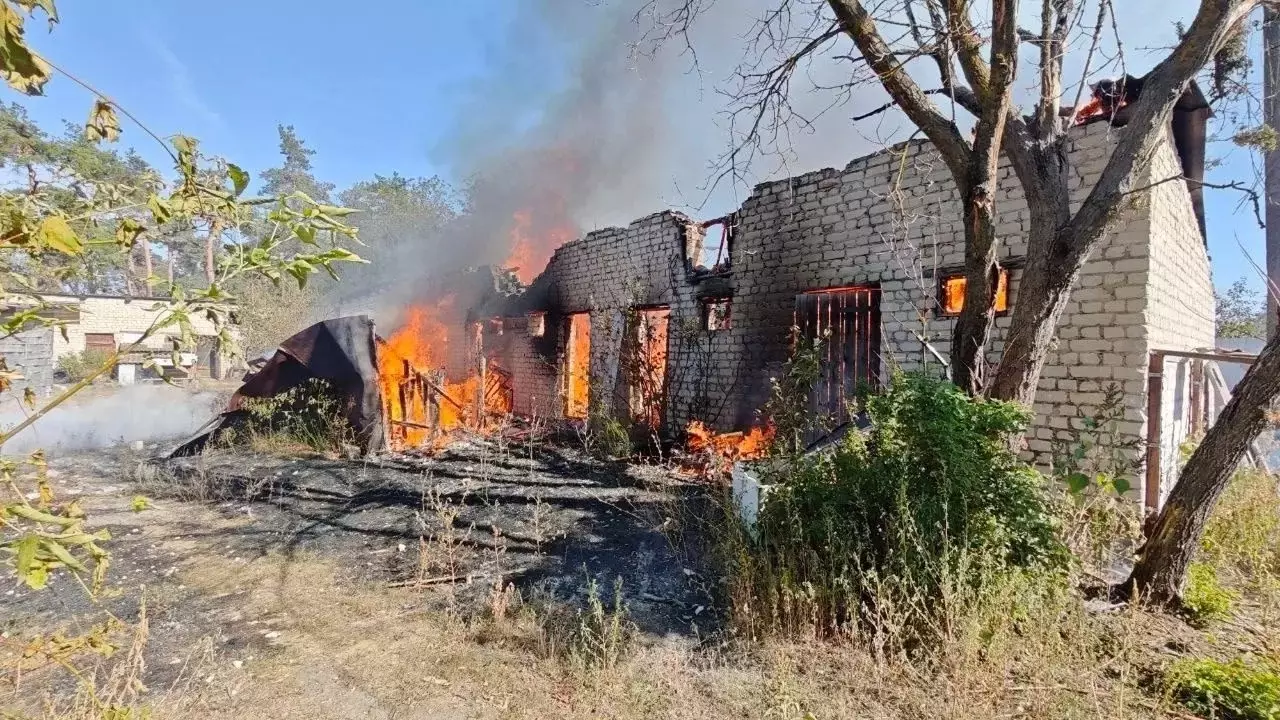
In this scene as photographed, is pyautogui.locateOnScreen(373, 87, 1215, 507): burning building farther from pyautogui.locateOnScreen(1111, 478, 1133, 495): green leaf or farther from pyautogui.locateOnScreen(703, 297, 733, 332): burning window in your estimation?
pyautogui.locateOnScreen(1111, 478, 1133, 495): green leaf

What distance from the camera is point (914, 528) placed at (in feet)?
10.8

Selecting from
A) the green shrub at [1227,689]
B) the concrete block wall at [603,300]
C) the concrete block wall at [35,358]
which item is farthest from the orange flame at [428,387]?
the concrete block wall at [35,358]

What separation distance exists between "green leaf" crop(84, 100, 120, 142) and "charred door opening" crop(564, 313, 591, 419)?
10111mm

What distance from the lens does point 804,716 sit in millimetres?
2674

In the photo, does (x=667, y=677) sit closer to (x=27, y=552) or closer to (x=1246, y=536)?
(x=27, y=552)

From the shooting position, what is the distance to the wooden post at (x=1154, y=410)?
5.05 metres

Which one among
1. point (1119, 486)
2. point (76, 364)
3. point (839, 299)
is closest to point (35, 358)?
point (76, 364)

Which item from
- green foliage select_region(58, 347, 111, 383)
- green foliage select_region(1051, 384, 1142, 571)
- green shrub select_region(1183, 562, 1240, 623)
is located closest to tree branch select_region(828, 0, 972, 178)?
green foliage select_region(1051, 384, 1142, 571)

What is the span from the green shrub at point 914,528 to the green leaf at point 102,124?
3469 mm

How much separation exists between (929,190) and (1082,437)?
3.03 m

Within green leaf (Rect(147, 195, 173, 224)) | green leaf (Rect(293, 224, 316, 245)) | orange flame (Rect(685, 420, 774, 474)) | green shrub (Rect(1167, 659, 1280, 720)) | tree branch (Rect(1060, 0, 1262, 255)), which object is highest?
tree branch (Rect(1060, 0, 1262, 255))

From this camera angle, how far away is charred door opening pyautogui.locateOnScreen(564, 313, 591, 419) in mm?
11688

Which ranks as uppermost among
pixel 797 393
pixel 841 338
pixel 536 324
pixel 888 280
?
pixel 888 280

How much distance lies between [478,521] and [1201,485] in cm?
563
